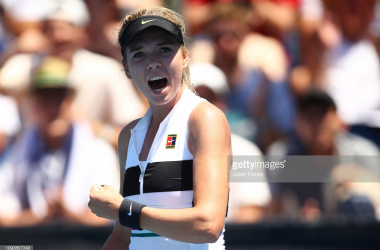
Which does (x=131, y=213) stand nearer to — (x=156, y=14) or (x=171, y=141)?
(x=171, y=141)

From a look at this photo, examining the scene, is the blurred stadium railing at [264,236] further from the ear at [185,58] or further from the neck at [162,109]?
the ear at [185,58]

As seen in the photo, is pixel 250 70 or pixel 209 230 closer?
pixel 209 230

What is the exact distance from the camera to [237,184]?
425cm

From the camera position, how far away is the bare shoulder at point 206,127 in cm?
179

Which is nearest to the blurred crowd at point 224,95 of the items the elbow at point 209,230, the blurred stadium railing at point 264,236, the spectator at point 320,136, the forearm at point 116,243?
the spectator at point 320,136

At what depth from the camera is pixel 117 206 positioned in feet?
5.91

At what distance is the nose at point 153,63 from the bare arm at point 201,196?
23 cm

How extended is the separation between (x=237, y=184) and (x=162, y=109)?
2.32 m

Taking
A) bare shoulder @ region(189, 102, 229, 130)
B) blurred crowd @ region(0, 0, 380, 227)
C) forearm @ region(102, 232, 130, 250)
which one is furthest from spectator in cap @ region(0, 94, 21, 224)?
bare shoulder @ region(189, 102, 229, 130)

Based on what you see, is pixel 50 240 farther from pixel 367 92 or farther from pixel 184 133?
pixel 367 92

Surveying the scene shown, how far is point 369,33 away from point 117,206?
3.95 metres

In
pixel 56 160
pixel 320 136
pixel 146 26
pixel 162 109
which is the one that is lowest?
pixel 162 109

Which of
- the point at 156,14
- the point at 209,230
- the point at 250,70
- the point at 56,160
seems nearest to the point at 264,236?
the point at 250,70

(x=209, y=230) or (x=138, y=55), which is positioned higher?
(x=138, y=55)
